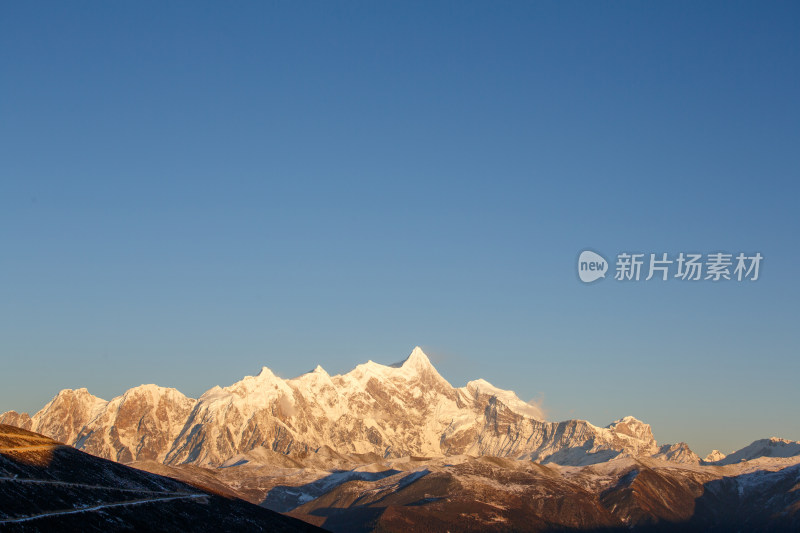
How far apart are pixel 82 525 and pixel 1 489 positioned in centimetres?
1820

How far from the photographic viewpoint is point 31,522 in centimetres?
18325

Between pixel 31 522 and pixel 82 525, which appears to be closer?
pixel 31 522

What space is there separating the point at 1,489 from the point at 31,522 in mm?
17235

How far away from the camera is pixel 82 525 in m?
199

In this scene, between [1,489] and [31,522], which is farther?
[1,489]

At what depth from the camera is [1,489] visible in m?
196

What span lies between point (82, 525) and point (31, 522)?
1680 cm
